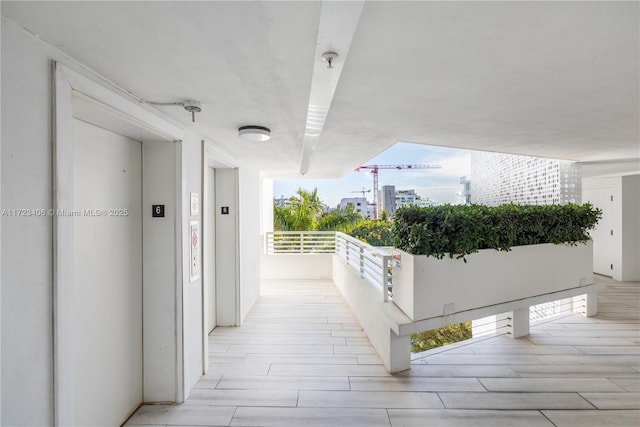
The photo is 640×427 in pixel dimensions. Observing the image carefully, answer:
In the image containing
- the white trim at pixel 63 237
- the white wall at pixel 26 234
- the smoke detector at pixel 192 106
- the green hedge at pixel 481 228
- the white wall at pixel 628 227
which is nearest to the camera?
the white wall at pixel 26 234

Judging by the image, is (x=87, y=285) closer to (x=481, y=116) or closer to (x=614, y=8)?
(x=614, y=8)

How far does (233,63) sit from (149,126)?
954 mm

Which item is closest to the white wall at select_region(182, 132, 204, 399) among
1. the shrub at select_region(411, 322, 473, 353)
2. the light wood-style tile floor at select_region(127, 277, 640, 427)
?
the light wood-style tile floor at select_region(127, 277, 640, 427)

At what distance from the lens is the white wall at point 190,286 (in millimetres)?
2408

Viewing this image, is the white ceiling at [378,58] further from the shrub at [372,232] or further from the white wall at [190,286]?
the shrub at [372,232]

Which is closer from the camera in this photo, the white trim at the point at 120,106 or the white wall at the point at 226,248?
the white trim at the point at 120,106

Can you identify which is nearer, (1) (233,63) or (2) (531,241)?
(1) (233,63)

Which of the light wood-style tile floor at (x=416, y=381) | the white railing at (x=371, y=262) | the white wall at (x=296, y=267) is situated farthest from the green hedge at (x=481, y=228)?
the white wall at (x=296, y=267)

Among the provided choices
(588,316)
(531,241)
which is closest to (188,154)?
(531,241)

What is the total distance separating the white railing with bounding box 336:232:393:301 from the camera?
312 cm

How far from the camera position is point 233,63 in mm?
1425

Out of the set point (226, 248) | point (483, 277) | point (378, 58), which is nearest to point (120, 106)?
point (378, 58)

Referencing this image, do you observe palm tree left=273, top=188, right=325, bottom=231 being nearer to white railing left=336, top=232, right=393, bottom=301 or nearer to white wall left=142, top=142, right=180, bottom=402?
white railing left=336, top=232, right=393, bottom=301

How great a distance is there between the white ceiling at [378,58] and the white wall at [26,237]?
17cm
